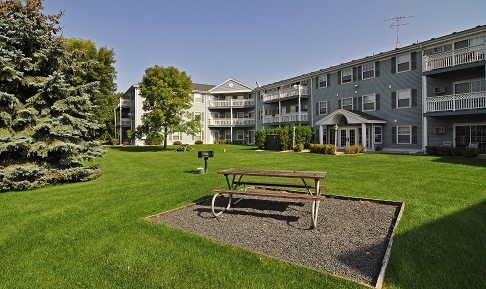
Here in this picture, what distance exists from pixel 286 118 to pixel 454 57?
60.9ft

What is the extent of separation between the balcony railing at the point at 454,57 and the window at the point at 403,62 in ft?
7.35

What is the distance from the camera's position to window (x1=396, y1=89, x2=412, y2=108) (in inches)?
913

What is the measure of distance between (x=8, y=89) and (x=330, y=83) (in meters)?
27.0

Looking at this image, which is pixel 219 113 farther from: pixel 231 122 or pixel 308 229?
pixel 308 229

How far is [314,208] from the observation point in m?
5.50

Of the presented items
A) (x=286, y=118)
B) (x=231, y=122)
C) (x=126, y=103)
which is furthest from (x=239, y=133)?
(x=126, y=103)

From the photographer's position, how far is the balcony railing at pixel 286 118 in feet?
109

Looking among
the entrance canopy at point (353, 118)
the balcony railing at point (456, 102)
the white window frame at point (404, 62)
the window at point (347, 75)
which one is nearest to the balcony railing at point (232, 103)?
the window at point (347, 75)

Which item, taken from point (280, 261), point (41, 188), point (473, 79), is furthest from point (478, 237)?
point (473, 79)

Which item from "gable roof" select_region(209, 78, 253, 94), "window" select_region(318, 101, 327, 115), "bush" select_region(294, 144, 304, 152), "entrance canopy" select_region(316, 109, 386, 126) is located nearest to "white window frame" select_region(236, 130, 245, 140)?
"gable roof" select_region(209, 78, 253, 94)

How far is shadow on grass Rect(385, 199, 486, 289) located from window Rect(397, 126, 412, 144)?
19.6m

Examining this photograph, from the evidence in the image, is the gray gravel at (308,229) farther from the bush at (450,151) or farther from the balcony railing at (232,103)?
the balcony railing at (232,103)

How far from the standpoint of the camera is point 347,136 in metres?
27.5

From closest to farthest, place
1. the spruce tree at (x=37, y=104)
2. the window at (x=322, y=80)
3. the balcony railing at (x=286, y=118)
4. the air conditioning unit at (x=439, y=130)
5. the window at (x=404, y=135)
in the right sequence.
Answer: the spruce tree at (x=37, y=104) → the air conditioning unit at (x=439, y=130) → the window at (x=404, y=135) → the window at (x=322, y=80) → the balcony railing at (x=286, y=118)
